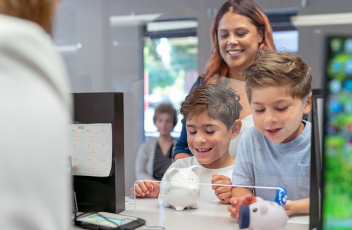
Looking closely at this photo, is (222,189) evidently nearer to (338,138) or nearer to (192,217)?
(192,217)

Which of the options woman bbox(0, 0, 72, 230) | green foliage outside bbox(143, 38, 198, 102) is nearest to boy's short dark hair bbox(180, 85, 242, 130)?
green foliage outside bbox(143, 38, 198, 102)

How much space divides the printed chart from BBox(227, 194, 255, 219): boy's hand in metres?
0.44

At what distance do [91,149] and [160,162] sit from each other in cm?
28

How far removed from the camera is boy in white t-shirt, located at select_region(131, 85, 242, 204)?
3.28ft

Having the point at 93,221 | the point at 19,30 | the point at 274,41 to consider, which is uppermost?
the point at 274,41

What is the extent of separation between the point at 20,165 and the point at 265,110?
77 cm

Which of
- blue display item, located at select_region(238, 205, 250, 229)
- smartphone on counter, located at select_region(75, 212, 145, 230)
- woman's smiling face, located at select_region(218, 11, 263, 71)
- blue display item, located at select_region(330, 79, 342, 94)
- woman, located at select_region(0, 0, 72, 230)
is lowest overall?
smartphone on counter, located at select_region(75, 212, 145, 230)

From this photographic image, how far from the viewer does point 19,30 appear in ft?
1.04

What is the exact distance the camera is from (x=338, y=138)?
0.76 meters

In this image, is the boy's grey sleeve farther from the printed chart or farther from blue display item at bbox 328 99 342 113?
the printed chart

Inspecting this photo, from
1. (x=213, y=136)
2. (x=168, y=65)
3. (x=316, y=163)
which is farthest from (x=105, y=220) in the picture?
(x=168, y=65)

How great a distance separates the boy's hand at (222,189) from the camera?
975 mm

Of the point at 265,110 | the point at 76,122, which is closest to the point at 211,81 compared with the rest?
the point at 265,110

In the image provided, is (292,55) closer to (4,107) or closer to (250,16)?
(250,16)
